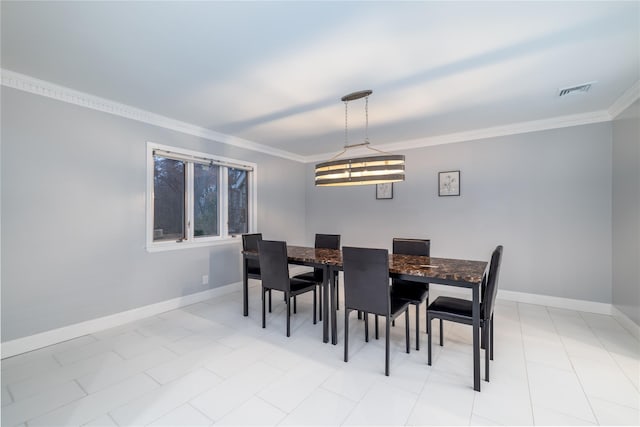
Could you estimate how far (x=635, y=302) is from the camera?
2830 mm

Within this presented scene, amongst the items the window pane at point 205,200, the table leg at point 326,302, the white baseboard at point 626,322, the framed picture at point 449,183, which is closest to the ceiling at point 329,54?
the window pane at point 205,200

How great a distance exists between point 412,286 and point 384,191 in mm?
2352

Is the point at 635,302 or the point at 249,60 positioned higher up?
the point at 249,60

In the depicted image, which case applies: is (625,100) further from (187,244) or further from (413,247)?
(187,244)

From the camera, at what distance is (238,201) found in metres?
4.65

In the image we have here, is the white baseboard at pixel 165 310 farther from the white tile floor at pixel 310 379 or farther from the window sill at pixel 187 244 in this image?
the window sill at pixel 187 244

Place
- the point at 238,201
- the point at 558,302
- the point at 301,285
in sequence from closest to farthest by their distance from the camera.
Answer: the point at 301,285 < the point at 558,302 < the point at 238,201

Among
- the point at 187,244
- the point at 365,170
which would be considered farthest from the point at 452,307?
the point at 187,244

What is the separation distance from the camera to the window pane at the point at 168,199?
11.6 feet

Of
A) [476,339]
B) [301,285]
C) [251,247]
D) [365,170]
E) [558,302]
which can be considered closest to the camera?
[476,339]

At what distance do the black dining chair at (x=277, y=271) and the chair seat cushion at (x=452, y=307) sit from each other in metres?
1.34

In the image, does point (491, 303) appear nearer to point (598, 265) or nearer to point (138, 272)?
point (598, 265)

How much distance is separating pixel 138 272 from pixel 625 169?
5622mm

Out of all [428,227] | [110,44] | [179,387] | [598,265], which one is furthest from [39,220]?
[598,265]
